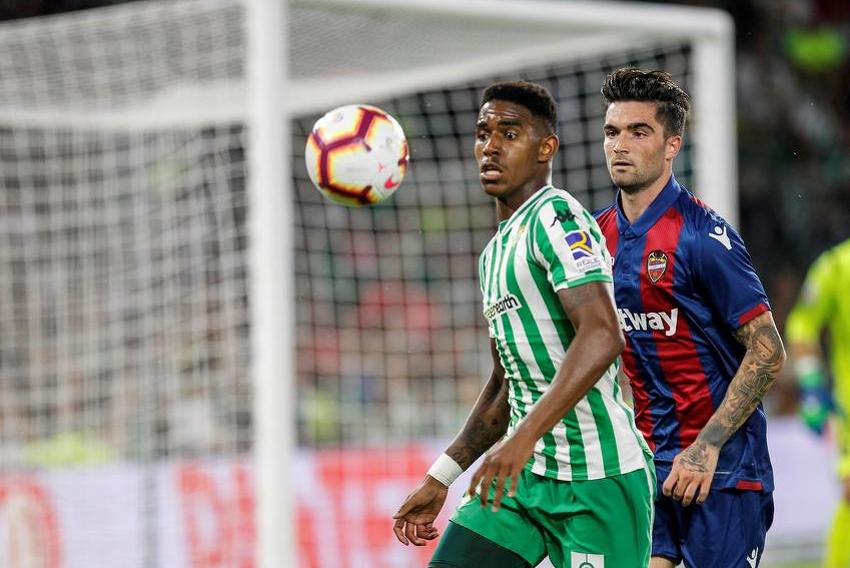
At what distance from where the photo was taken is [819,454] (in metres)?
10.5

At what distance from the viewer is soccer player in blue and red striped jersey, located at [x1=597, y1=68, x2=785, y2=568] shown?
3.80 m

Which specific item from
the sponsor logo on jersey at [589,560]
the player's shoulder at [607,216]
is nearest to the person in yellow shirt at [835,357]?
the player's shoulder at [607,216]

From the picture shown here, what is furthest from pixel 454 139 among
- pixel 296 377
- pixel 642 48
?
pixel 296 377

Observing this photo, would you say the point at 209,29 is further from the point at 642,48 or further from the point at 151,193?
the point at 642,48

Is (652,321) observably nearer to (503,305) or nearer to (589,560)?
(503,305)

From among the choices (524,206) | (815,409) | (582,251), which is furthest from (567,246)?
(815,409)

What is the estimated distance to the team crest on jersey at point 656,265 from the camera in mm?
3906

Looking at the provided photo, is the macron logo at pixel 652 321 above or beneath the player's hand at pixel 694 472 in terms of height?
above

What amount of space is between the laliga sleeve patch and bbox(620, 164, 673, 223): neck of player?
1.68 feet

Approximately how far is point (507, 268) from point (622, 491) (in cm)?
69

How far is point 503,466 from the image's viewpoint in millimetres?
3234

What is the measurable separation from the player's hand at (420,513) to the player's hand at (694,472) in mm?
679

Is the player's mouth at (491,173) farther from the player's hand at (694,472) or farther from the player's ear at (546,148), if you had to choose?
the player's hand at (694,472)

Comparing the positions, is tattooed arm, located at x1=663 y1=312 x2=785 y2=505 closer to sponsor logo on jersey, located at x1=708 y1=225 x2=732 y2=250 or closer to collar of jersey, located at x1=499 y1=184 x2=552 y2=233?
sponsor logo on jersey, located at x1=708 y1=225 x2=732 y2=250
